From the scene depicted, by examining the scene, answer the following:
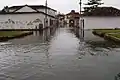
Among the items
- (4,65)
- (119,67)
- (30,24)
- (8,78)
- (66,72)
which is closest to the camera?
(8,78)

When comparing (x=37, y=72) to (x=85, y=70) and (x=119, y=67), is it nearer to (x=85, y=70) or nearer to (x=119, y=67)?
(x=85, y=70)

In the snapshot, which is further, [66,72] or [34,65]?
[34,65]

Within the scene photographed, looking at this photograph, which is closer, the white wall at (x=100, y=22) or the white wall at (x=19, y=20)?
the white wall at (x=19, y=20)

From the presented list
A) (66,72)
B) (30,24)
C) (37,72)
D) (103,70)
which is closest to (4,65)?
(37,72)

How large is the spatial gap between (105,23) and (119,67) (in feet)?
160

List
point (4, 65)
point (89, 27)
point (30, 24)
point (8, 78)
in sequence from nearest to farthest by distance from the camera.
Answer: point (8, 78) < point (4, 65) < point (30, 24) < point (89, 27)

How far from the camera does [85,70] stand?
432 inches

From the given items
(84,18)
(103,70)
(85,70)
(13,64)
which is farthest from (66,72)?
(84,18)

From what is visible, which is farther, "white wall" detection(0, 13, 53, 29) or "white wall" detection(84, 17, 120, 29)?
"white wall" detection(84, 17, 120, 29)

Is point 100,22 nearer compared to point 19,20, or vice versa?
point 19,20

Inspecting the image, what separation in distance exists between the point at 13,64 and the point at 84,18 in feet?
159

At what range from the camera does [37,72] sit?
10.7 metres

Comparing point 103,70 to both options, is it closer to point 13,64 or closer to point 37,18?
point 13,64

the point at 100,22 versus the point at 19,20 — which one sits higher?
the point at 19,20
